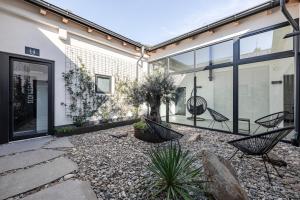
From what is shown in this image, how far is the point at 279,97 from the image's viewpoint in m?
4.86

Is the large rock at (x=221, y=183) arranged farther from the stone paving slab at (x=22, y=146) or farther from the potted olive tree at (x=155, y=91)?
the stone paving slab at (x=22, y=146)

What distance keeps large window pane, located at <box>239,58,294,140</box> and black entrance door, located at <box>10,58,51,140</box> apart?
6533 millimetres

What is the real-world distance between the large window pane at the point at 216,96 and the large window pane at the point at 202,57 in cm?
32

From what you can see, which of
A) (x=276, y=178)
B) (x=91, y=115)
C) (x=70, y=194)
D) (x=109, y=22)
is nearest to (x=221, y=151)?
(x=276, y=178)

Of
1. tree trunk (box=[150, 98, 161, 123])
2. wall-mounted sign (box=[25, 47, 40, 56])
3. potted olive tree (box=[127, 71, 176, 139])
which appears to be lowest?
tree trunk (box=[150, 98, 161, 123])

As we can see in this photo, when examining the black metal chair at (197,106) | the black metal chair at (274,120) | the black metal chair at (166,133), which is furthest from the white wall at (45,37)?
the black metal chair at (274,120)

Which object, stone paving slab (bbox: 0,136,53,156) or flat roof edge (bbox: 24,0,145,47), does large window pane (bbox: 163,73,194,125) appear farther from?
stone paving slab (bbox: 0,136,53,156)

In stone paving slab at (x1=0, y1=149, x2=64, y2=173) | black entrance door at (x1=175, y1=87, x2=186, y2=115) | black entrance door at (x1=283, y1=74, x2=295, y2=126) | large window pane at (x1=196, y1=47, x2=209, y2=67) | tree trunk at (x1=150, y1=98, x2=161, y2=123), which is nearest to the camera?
stone paving slab at (x1=0, y1=149, x2=64, y2=173)

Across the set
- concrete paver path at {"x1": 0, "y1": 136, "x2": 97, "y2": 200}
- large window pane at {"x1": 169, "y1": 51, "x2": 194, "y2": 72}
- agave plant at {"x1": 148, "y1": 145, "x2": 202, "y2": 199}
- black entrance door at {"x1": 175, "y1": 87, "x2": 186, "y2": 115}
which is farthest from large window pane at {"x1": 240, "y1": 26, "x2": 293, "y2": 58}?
concrete paver path at {"x1": 0, "y1": 136, "x2": 97, "y2": 200}

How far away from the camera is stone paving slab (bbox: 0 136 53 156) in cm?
360

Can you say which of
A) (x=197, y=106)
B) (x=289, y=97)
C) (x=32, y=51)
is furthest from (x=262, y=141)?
(x=32, y=51)

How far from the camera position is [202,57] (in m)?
6.29

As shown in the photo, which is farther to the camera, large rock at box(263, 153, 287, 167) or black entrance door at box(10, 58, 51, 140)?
black entrance door at box(10, 58, 51, 140)

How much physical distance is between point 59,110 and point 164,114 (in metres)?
4.47
